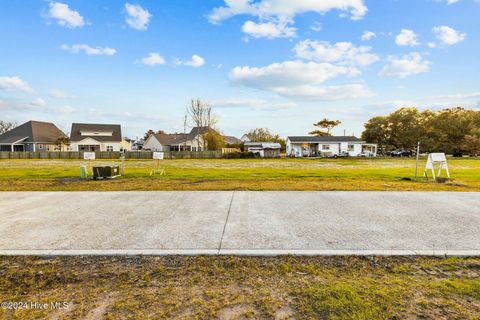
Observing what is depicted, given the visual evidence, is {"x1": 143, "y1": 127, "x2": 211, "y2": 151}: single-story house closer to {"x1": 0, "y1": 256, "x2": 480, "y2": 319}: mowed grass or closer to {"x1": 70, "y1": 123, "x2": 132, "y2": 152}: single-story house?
{"x1": 70, "y1": 123, "x2": 132, "y2": 152}: single-story house

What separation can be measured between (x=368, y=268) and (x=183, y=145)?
→ 57635 mm

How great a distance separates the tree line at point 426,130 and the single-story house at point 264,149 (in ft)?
71.6

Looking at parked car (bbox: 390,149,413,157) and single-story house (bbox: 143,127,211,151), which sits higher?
single-story house (bbox: 143,127,211,151)

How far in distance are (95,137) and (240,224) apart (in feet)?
178

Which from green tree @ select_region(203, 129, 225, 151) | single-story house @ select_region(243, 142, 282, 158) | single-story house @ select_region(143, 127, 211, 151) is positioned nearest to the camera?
green tree @ select_region(203, 129, 225, 151)

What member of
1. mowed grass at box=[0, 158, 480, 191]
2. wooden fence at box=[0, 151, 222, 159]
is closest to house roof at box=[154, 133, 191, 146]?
wooden fence at box=[0, 151, 222, 159]

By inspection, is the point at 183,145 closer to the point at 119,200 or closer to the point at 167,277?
the point at 119,200

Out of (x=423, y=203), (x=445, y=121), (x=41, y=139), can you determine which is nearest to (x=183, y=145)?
(x=41, y=139)

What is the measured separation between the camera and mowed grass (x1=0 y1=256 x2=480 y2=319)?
7.84 feet

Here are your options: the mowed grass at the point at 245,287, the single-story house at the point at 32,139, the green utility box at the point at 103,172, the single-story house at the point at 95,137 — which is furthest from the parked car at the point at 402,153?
the single-story house at the point at 32,139

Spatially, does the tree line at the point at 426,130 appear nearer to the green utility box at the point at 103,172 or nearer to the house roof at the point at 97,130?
the house roof at the point at 97,130

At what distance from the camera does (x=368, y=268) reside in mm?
3322

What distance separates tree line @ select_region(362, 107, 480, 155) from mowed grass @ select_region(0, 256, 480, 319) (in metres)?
55.1

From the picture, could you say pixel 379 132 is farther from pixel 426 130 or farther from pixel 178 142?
pixel 178 142
